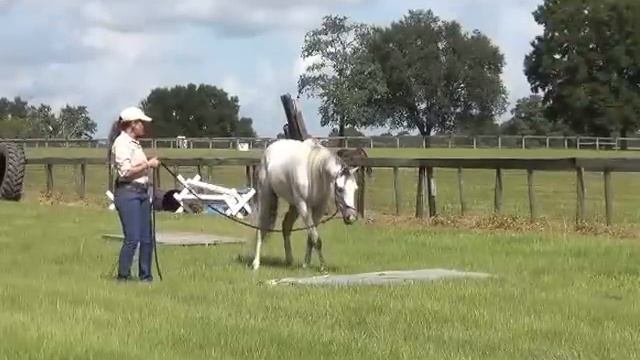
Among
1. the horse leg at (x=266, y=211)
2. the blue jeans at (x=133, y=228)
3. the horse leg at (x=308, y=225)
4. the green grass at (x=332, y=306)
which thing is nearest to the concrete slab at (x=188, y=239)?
the green grass at (x=332, y=306)

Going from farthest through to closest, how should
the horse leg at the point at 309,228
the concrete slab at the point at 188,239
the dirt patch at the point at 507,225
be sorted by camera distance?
the dirt patch at the point at 507,225 → the concrete slab at the point at 188,239 → the horse leg at the point at 309,228

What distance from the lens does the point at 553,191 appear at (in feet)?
96.8

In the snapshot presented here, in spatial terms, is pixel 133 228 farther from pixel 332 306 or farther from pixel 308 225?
pixel 332 306

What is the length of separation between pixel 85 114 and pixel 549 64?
6827 centimetres

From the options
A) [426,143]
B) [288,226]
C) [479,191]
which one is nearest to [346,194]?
[288,226]

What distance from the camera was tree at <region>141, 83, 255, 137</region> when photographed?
156500 mm

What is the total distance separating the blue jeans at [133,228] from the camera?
1060 centimetres

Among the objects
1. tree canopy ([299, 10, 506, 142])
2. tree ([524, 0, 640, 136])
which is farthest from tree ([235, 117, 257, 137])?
tree ([524, 0, 640, 136])

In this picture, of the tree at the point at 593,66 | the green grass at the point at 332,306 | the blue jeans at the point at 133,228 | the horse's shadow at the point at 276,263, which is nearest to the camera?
the green grass at the point at 332,306

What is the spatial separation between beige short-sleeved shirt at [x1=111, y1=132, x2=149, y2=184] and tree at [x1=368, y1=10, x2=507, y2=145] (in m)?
95.9

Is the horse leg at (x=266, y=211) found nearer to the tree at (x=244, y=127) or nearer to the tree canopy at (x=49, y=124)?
the tree canopy at (x=49, y=124)

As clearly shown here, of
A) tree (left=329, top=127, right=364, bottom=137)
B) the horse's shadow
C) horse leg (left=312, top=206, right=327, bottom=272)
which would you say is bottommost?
the horse's shadow

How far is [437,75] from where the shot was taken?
107625 mm

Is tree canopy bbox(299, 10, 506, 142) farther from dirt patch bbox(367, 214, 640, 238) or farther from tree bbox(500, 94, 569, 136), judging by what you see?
dirt patch bbox(367, 214, 640, 238)
